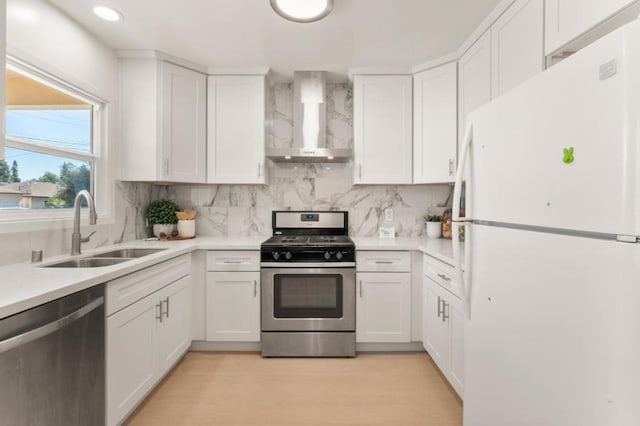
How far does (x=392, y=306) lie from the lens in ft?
8.50

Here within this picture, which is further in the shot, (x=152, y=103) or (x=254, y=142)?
(x=254, y=142)

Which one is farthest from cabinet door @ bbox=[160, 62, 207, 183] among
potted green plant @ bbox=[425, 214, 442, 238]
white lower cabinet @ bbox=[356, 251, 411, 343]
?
potted green plant @ bbox=[425, 214, 442, 238]

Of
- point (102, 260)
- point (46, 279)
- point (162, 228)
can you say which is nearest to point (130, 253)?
point (102, 260)

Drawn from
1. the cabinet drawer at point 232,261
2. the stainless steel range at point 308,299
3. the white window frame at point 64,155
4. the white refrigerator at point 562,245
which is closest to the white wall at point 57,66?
the white window frame at point 64,155

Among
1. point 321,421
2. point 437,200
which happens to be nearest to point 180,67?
point 437,200

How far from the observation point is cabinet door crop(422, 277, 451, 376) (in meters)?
2.11

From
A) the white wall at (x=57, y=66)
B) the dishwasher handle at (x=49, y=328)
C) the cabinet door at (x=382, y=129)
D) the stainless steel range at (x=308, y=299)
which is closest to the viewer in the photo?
the dishwasher handle at (x=49, y=328)

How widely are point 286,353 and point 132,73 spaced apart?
2.66m

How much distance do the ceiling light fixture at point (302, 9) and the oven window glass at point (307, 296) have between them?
186 centimetres

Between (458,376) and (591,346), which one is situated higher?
(591,346)

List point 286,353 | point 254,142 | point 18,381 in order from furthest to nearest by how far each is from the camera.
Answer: point 254,142 < point 286,353 < point 18,381

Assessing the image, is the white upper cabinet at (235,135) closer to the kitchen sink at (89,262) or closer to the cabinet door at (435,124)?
the kitchen sink at (89,262)

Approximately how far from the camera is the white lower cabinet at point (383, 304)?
2580 millimetres

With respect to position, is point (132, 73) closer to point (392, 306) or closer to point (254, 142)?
point (254, 142)
